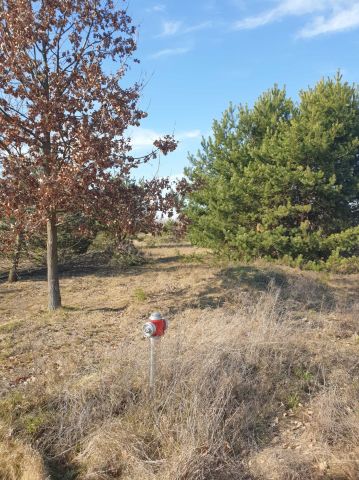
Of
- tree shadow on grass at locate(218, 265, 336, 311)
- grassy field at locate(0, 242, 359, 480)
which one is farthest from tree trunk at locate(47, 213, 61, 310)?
tree shadow on grass at locate(218, 265, 336, 311)

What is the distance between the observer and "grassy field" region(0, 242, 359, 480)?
4066 millimetres

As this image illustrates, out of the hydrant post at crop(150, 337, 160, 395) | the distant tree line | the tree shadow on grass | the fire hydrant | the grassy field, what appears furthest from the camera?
the distant tree line

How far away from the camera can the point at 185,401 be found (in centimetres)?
455

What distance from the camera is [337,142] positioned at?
1407cm

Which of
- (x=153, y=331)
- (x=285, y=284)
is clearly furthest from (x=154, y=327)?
(x=285, y=284)

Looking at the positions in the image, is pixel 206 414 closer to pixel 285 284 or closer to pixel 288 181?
pixel 285 284

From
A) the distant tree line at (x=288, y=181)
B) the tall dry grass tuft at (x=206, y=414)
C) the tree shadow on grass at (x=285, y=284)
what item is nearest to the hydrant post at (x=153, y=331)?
the tall dry grass tuft at (x=206, y=414)

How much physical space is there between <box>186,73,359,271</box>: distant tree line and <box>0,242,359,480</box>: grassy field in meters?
6.40

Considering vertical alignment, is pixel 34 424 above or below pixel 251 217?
below

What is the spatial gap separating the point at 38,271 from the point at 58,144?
24.4 ft

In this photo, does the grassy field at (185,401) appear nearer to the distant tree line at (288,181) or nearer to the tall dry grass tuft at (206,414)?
the tall dry grass tuft at (206,414)

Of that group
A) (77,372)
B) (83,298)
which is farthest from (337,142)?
(77,372)

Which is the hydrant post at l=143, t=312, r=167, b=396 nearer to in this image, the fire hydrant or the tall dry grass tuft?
the fire hydrant

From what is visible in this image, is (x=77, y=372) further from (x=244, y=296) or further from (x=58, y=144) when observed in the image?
(x=244, y=296)
